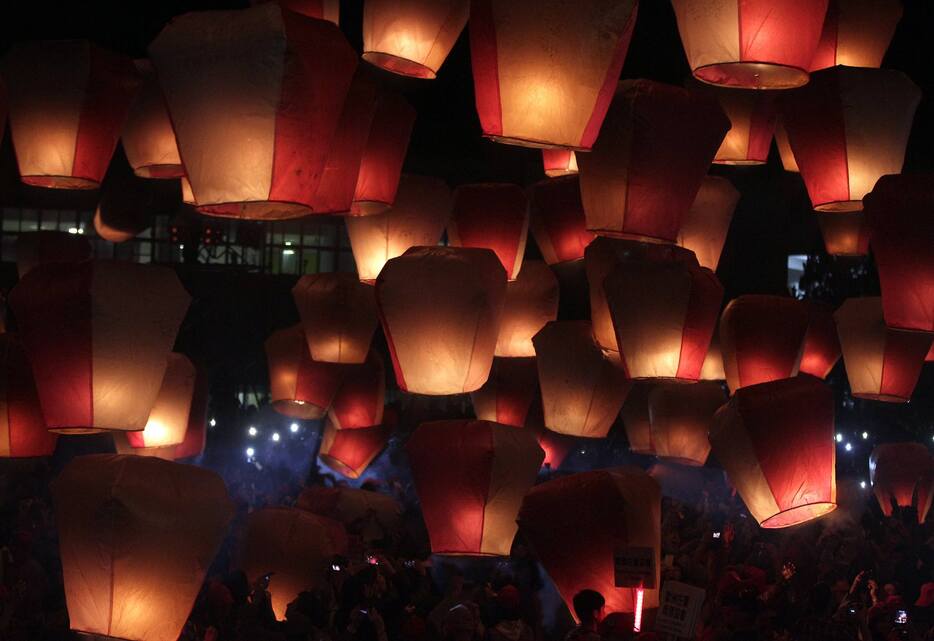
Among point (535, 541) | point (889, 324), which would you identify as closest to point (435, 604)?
point (535, 541)

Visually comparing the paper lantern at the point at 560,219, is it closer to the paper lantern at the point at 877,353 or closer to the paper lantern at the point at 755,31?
the paper lantern at the point at 877,353

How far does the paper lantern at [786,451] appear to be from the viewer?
574 cm

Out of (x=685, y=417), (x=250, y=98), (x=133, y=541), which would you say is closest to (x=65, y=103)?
(x=250, y=98)

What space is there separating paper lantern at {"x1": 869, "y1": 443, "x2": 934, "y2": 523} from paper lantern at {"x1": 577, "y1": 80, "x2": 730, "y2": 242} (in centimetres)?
620

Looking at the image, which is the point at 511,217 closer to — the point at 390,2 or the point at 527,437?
the point at 527,437

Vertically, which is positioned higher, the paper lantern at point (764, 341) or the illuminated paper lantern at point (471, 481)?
the paper lantern at point (764, 341)

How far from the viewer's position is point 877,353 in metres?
7.36

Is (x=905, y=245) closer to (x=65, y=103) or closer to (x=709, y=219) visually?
(x=709, y=219)

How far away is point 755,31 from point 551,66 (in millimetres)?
724

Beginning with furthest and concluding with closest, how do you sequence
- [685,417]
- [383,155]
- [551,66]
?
[685,417] → [383,155] → [551,66]

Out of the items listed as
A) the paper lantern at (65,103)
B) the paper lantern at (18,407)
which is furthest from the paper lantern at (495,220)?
the paper lantern at (18,407)

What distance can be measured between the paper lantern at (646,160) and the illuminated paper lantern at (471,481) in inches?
55.0

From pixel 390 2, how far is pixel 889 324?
8.56ft

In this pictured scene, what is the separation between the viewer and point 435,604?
6320 mm
